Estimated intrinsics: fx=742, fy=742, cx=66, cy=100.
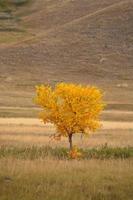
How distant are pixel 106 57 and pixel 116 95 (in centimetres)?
2508

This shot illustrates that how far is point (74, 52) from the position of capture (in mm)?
98062

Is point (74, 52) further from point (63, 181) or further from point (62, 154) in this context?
point (63, 181)

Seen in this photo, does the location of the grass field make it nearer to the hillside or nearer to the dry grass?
the dry grass

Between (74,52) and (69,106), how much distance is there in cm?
7301

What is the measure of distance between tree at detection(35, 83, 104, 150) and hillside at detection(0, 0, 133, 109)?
38.7 meters

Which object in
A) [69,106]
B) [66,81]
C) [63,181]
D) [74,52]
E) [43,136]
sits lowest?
[63,181]

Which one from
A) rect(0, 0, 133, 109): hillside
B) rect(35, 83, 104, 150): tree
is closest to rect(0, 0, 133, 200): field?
rect(0, 0, 133, 109): hillside

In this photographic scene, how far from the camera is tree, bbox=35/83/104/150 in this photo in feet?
82.1

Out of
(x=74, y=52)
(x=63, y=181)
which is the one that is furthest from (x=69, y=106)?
(x=74, y=52)

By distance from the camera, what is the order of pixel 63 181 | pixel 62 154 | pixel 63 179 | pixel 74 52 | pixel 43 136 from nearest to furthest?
pixel 63 181, pixel 63 179, pixel 62 154, pixel 43 136, pixel 74 52

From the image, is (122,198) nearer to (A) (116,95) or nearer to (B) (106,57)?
(A) (116,95)

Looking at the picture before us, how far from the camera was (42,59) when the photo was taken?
95812 millimetres

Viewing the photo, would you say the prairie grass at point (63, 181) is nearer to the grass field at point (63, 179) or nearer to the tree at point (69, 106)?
the grass field at point (63, 179)

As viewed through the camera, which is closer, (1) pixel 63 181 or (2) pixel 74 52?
(1) pixel 63 181
